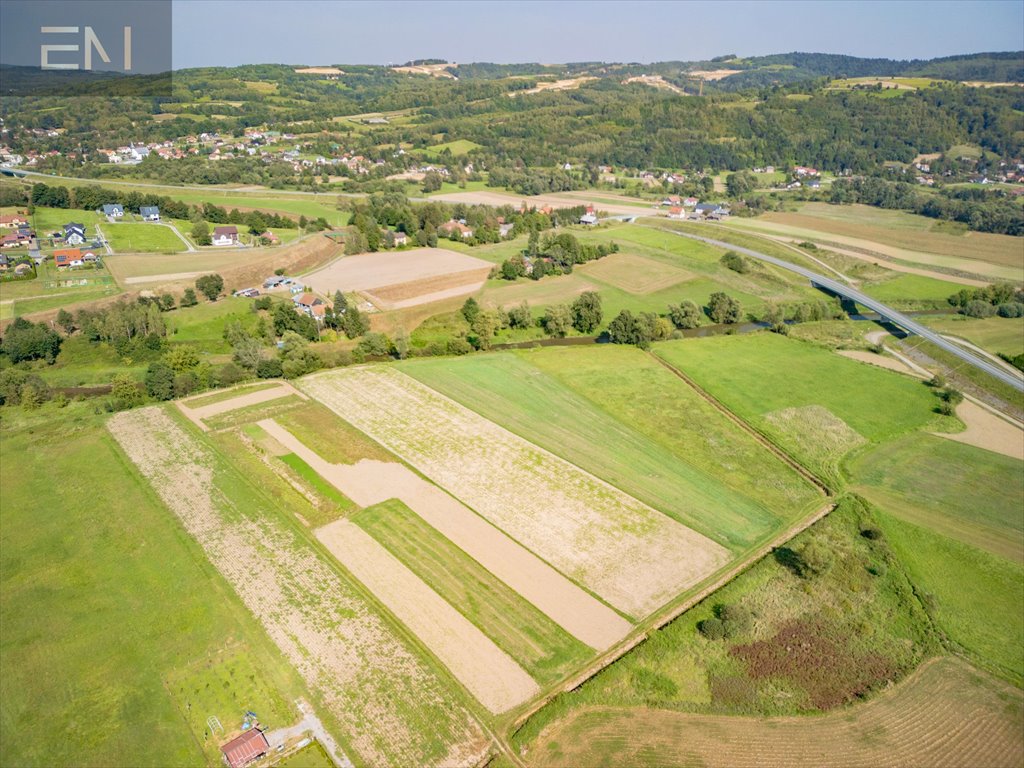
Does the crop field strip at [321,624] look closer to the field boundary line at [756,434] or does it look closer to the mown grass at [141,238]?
the field boundary line at [756,434]

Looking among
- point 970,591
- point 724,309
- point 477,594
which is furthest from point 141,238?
point 970,591

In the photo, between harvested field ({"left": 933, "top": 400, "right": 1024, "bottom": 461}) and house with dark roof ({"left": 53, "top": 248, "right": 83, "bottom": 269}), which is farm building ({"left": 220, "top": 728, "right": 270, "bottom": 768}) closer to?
harvested field ({"left": 933, "top": 400, "right": 1024, "bottom": 461})

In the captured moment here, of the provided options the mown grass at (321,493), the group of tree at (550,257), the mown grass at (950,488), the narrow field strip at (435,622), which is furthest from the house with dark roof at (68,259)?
the mown grass at (950,488)

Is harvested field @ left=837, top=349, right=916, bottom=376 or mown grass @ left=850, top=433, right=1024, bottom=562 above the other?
harvested field @ left=837, top=349, right=916, bottom=376

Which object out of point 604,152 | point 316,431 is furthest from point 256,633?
point 604,152

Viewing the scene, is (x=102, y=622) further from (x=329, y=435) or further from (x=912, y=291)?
(x=912, y=291)

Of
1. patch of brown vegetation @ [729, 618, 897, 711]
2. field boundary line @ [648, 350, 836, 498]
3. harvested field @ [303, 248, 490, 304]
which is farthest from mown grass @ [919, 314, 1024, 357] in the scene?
harvested field @ [303, 248, 490, 304]
